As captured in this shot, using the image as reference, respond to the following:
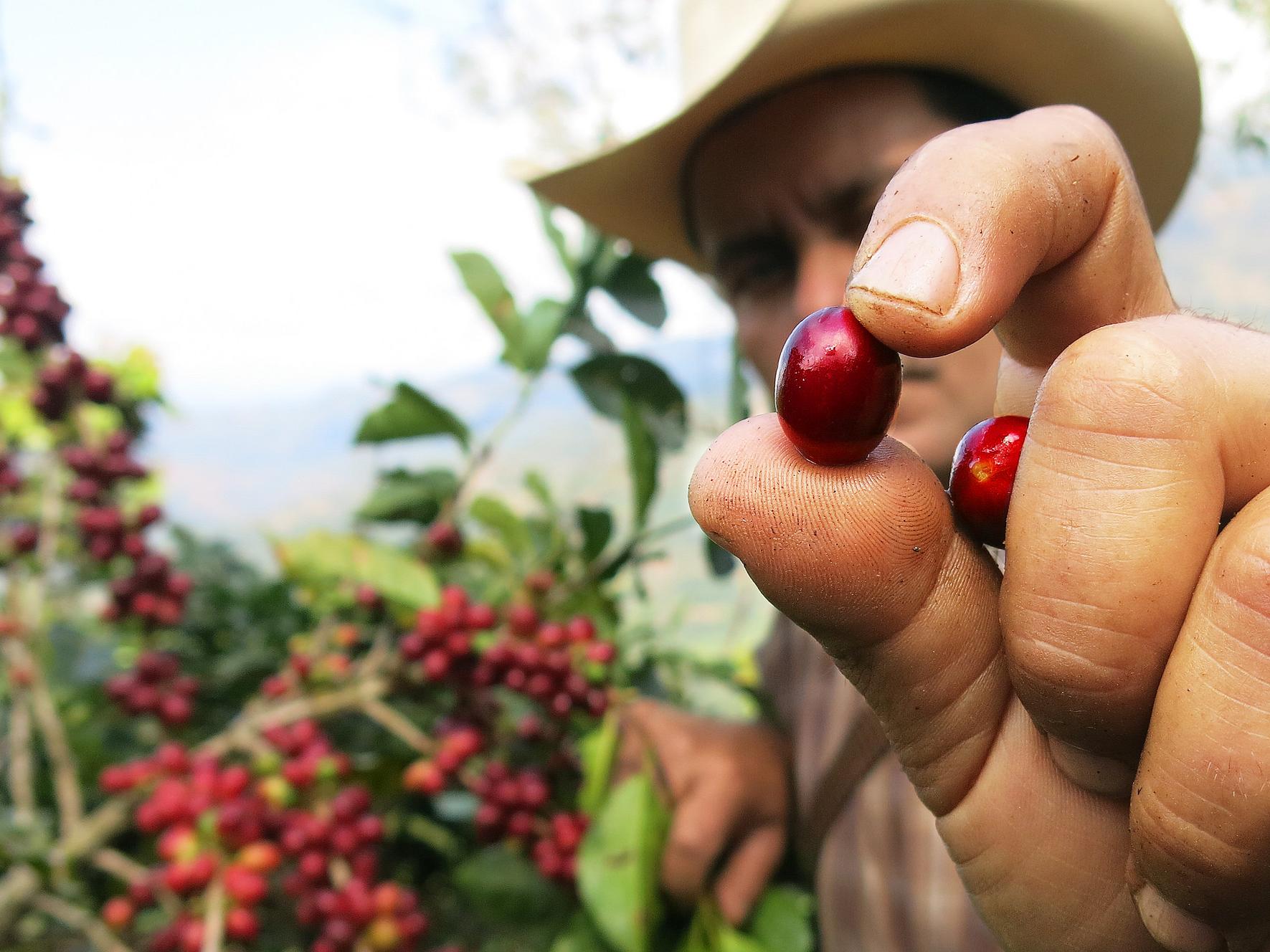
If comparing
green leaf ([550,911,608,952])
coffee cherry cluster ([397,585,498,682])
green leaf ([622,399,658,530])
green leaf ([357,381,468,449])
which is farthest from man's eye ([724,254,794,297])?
green leaf ([550,911,608,952])

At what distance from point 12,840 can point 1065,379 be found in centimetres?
89

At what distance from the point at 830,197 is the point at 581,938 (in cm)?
80

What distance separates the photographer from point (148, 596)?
917 millimetres

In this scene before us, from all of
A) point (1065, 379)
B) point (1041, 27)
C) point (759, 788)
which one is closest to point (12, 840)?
point (759, 788)

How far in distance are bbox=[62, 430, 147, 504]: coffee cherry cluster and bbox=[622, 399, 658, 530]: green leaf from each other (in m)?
0.56

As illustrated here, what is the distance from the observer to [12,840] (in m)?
0.71

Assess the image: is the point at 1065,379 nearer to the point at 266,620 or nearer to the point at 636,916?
the point at 636,916

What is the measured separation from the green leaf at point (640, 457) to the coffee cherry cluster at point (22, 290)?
24.0 inches

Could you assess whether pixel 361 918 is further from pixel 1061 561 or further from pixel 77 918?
pixel 1061 561

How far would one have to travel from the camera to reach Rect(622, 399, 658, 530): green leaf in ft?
2.88

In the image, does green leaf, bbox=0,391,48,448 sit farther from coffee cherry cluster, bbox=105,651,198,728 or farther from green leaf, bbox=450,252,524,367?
green leaf, bbox=450,252,524,367

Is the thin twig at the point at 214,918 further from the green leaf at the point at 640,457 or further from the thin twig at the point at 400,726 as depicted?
the green leaf at the point at 640,457

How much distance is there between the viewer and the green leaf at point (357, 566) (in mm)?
836

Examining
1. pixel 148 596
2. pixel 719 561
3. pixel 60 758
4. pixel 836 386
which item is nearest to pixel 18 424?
pixel 148 596
